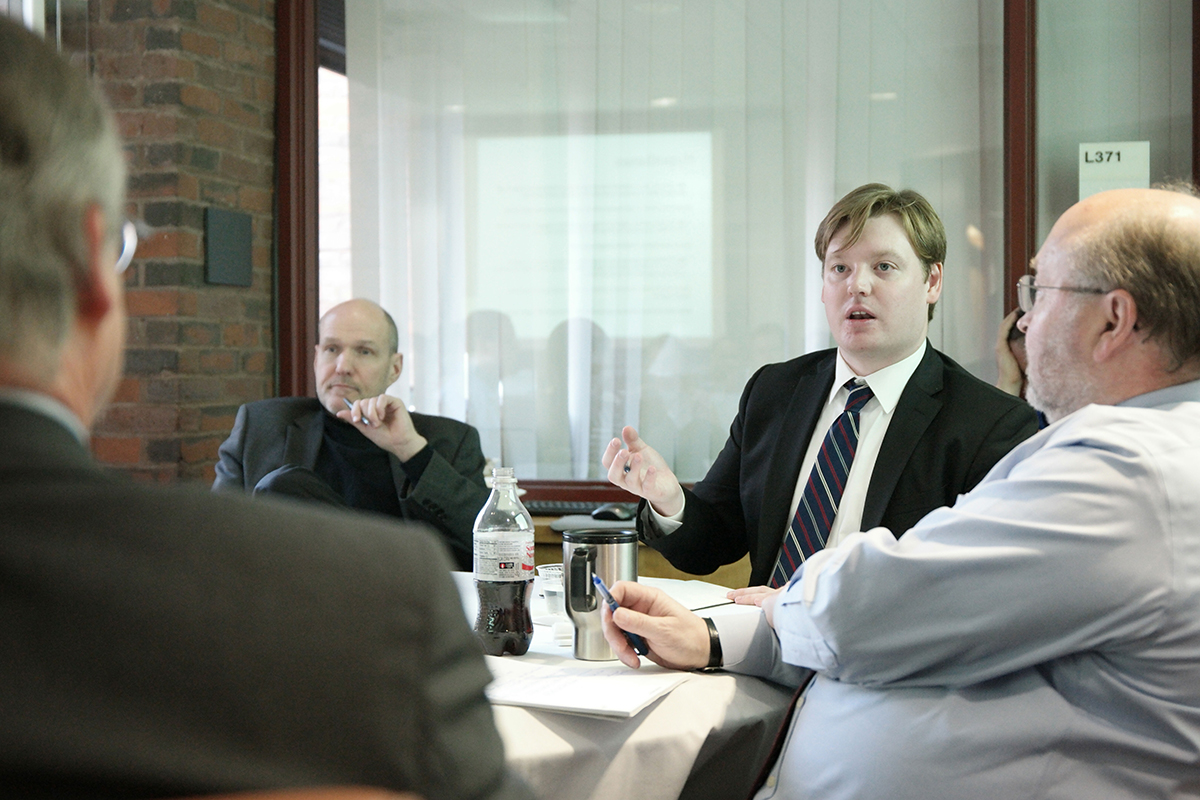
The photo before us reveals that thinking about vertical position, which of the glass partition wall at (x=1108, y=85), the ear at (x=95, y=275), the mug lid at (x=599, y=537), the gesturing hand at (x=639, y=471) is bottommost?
the mug lid at (x=599, y=537)

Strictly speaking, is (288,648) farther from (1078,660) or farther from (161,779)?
(1078,660)

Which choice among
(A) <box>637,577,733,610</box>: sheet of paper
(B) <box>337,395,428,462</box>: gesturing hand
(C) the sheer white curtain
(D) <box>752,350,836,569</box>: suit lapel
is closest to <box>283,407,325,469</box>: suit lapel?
(B) <box>337,395,428,462</box>: gesturing hand

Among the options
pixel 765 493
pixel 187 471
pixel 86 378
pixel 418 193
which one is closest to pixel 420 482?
pixel 765 493

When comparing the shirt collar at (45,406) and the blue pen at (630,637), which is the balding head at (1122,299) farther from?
the shirt collar at (45,406)

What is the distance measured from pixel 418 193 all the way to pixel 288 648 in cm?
340

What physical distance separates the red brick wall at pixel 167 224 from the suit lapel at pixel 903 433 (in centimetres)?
227

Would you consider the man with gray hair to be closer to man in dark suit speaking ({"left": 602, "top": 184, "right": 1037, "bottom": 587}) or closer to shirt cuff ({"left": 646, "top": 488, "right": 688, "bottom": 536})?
man in dark suit speaking ({"left": 602, "top": 184, "right": 1037, "bottom": 587})

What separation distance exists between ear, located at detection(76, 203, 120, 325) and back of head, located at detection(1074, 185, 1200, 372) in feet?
4.14

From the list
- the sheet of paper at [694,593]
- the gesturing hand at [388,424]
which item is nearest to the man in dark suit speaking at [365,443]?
the gesturing hand at [388,424]

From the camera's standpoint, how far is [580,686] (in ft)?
4.50

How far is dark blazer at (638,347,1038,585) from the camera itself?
2.04 metres

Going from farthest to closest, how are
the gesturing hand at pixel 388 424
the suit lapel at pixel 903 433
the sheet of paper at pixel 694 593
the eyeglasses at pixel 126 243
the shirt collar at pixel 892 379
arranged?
the gesturing hand at pixel 388 424 → the shirt collar at pixel 892 379 → the suit lapel at pixel 903 433 → the sheet of paper at pixel 694 593 → the eyeglasses at pixel 126 243

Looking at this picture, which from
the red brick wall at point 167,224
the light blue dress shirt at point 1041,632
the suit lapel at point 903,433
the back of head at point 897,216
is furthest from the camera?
the red brick wall at point 167,224

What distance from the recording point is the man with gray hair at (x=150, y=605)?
55 cm
